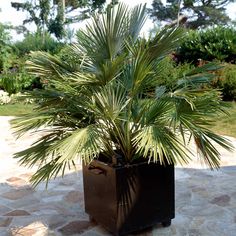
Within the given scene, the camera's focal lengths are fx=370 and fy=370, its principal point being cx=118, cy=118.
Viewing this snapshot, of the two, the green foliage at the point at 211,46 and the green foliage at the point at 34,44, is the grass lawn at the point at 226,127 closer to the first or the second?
the green foliage at the point at 211,46

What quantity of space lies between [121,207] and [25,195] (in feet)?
5.54

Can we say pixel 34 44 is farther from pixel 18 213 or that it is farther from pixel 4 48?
pixel 18 213

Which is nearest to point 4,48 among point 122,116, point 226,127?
point 226,127

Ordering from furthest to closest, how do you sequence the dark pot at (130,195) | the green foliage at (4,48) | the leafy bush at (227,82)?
1. the green foliage at (4,48)
2. the leafy bush at (227,82)
3. the dark pot at (130,195)

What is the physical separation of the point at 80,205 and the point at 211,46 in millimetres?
10944

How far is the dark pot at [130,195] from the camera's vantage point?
2.93 m

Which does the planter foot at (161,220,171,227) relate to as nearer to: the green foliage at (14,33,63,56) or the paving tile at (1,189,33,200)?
the paving tile at (1,189,33,200)

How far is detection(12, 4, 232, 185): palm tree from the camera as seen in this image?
269cm

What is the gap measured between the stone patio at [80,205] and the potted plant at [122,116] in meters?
0.30

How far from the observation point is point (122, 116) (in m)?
2.97

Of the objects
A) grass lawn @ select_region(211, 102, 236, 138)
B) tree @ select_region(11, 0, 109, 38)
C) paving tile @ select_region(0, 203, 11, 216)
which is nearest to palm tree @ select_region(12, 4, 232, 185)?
paving tile @ select_region(0, 203, 11, 216)

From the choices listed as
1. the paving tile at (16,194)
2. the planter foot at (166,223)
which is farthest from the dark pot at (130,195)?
the paving tile at (16,194)

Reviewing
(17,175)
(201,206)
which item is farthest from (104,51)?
(17,175)

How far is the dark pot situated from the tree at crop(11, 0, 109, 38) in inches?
808
